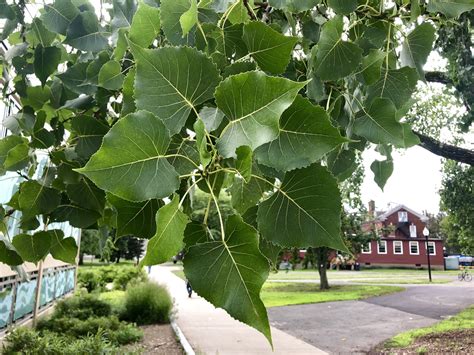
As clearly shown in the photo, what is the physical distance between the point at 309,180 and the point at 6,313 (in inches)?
302

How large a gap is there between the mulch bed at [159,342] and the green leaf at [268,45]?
6782 mm

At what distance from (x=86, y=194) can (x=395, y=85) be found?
37.6 inches

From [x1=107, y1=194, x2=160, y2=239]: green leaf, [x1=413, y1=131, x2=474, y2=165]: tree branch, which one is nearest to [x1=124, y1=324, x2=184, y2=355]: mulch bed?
[x1=413, y1=131, x2=474, y2=165]: tree branch

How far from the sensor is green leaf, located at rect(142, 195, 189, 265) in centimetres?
58

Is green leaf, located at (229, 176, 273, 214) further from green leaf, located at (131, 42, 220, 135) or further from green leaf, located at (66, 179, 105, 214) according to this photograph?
green leaf, located at (66, 179, 105, 214)

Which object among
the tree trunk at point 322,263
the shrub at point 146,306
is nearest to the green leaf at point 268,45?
the shrub at point 146,306

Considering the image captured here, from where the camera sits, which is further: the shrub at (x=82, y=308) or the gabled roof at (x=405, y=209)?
the gabled roof at (x=405, y=209)

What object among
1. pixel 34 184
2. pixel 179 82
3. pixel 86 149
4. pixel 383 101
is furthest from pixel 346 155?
pixel 34 184

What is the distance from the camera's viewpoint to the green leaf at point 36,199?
125 centimetres

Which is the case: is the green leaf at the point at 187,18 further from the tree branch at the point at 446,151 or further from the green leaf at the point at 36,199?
the tree branch at the point at 446,151

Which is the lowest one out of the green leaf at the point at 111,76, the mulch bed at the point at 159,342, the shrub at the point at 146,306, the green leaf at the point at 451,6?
the mulch bed at the point at 159,342

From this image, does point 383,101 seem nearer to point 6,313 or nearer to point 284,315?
point 6,313

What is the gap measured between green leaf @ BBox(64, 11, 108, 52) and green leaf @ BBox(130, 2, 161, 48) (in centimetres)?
63

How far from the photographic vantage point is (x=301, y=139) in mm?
675
